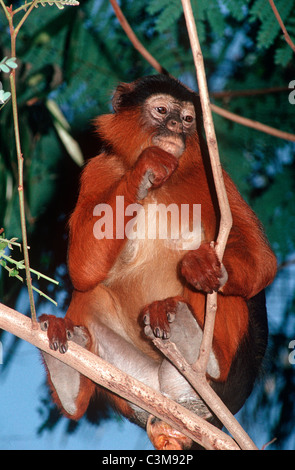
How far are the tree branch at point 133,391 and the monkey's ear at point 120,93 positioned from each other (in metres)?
1.15

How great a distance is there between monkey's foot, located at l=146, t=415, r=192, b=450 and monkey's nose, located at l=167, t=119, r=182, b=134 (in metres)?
1.05

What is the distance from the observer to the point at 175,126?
2162mm

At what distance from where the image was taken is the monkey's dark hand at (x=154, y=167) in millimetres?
1986

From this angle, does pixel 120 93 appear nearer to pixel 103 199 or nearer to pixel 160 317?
pixel 103 199

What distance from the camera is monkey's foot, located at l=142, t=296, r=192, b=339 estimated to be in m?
1.84

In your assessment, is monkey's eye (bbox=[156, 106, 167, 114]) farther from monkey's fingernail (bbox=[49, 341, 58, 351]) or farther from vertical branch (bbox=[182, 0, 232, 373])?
monkey's fingernail (bbox=[49, 341, 58, 351])

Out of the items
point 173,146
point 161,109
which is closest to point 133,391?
point 173,146

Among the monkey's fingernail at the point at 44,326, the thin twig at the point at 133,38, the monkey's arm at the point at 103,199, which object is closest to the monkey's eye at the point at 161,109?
the monkey's arm at the point at 103,199

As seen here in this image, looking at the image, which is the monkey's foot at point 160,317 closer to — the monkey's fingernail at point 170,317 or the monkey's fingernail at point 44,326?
the monkey's fingernail at point 170,317

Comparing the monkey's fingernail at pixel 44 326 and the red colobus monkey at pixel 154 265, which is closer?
the monkey's fingernail at pixel 44 326

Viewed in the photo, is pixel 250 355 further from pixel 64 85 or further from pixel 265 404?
pixel 64 85

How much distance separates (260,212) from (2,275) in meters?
1.38

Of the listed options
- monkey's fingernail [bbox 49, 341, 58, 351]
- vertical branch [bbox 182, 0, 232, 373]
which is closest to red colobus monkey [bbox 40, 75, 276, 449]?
monkey's fingernail [bbox 49, 341, 58, 351]
